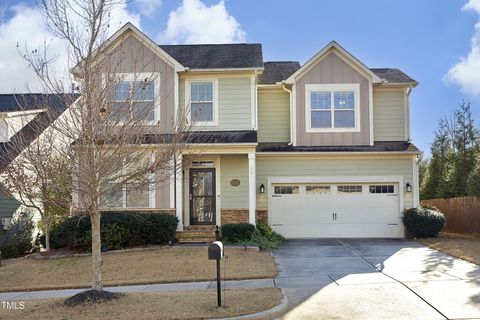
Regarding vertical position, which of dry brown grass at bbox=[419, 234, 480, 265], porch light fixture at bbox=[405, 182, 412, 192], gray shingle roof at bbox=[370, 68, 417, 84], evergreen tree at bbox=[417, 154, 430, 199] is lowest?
dry brown grass at bbox=[419, 234, 480, 265]

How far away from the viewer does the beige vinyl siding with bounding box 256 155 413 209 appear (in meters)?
19.0

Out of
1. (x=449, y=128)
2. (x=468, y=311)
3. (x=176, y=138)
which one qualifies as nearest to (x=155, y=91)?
(x=176, y=138)

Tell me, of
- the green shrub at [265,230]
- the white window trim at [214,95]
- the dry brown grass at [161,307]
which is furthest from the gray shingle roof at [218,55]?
the dry brown grass at [161,307]

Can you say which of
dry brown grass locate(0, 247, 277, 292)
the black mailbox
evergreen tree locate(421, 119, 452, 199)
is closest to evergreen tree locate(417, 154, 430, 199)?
evergreen tree locate(421, 119, 452, 199)

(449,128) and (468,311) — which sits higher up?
(449,128)

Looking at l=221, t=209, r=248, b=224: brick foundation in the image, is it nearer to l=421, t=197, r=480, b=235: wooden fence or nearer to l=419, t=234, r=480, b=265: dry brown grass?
l=419, t=234, r=480, b=265: dry brown grass

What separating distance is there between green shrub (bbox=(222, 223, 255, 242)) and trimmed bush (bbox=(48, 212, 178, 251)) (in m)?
1.87

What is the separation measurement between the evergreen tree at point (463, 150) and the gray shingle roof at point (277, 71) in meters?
9.62

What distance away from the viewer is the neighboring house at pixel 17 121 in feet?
32.9

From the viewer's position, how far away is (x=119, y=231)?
16.3 meters

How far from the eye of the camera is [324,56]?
19406mm

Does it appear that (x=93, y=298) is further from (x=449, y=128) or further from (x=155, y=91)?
(x=449, y=128)

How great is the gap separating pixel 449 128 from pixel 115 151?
80.6 feet

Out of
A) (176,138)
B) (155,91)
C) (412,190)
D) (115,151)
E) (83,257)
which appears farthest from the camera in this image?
(412,190)
